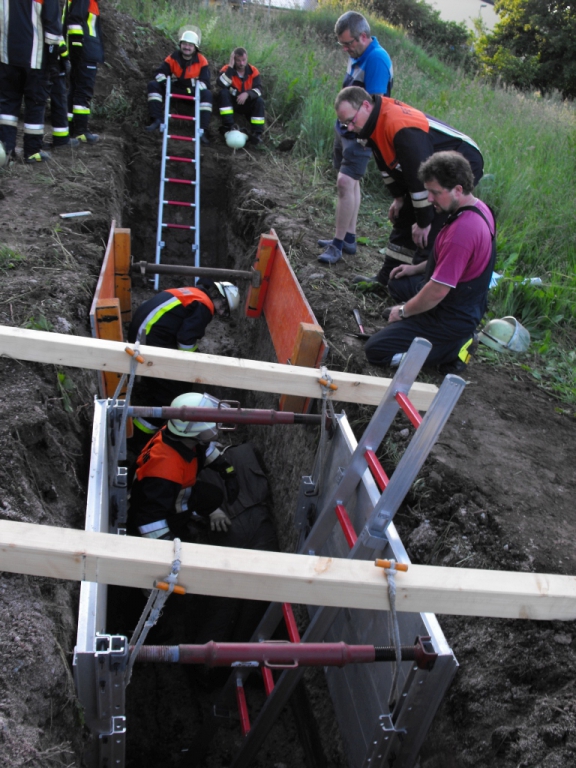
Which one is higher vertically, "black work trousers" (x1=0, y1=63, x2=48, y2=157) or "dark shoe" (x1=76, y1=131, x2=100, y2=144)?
"black work trousers" (x1=0, y1=63, x2=48, y2=157)

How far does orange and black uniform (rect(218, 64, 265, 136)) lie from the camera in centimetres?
880

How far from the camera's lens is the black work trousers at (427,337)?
13.1 ft

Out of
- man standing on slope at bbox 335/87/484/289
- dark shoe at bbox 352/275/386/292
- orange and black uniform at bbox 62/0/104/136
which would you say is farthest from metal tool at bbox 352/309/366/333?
orange and black uniform at bbox 62/0/104/136

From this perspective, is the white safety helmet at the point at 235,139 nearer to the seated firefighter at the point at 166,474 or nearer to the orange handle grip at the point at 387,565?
the seated firefighter at the point at 166,474

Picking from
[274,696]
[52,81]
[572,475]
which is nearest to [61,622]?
[274,696]

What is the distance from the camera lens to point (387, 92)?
521cm

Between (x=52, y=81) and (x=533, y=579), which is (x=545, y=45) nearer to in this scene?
(x=52, y=81)

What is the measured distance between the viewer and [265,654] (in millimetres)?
1812

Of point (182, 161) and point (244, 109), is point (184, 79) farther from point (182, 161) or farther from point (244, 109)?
point (182, 161)

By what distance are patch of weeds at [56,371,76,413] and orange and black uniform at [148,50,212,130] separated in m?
6.37

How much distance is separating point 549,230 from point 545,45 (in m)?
17.4

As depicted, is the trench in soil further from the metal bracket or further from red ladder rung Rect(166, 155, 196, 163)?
red ladder rung Rect(166, 155, 196, 163)

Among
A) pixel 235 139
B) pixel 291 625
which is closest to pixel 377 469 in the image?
pixel 291 625

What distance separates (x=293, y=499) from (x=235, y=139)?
608cm
